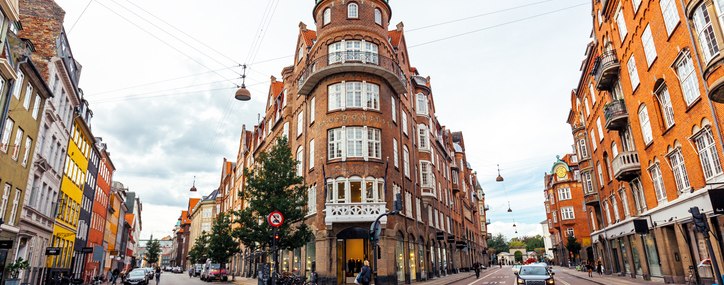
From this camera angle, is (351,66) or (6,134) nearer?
(6,134)

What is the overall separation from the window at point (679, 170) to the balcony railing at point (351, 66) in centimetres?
1714

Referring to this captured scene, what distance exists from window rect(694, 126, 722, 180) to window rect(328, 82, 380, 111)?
17639 millimetres

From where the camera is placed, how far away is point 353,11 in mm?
30531

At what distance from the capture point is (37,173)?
23938mm

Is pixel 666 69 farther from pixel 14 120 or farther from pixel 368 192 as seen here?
pixel 14 120

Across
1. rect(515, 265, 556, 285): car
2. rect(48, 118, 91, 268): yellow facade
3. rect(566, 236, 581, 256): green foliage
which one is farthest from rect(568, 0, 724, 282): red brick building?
rect(48, 118, 91, 268): yellow facade

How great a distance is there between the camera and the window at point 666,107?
1967cm

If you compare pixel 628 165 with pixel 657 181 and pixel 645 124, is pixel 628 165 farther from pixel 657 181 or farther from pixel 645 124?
pixel 645 124

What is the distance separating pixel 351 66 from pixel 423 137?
13.8 m

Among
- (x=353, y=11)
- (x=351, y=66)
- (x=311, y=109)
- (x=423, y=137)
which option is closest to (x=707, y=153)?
(x=351, y=66)

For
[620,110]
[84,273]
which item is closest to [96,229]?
[84,273]

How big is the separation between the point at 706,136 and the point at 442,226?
29.2m

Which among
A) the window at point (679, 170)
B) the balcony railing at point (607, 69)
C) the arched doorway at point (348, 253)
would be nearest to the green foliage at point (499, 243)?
the balcony railing at point (607, 69)

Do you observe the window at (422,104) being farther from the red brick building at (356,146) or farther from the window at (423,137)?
the red brick building at (356,146)
